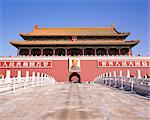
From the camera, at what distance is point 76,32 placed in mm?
44875

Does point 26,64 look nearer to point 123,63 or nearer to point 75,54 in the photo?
point 75,54

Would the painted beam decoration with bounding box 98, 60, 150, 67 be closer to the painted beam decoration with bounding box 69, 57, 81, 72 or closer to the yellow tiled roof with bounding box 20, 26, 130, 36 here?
the painted beam decoration with bounding box 69, 57, 81, 72

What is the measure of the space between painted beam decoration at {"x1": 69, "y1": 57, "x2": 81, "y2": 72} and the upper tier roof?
7.83 m

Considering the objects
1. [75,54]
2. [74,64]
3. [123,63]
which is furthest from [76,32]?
[123,63]

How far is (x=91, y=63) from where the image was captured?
123ft

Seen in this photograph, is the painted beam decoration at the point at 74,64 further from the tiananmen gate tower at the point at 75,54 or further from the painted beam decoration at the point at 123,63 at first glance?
the painted beam decoration at the point at 123,63

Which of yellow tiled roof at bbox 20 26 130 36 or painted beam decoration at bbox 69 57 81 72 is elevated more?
yellow tiled roof at bbox 20 26 130 36

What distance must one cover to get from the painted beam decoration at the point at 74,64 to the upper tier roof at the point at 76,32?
7.83m

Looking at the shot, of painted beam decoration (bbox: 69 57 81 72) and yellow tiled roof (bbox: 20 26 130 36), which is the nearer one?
painted beam decoration (bbox: 69 57 81 72)

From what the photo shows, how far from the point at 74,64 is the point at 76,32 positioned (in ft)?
33.6

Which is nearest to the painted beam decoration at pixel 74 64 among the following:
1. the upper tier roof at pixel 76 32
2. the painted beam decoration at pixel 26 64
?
the painted beam decoration at pixel 26 64

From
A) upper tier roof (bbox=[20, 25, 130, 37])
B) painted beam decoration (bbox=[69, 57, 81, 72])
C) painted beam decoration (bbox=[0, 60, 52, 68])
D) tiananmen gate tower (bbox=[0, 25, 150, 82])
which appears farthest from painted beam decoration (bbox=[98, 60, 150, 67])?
painted beam decoration (bbox=[0, 60, 52, 68])

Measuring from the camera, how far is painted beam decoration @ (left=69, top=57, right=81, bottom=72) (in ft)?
121

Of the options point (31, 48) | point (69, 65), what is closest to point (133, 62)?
point (69, 65)
